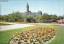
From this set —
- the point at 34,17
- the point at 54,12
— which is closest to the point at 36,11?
the point at 34,17

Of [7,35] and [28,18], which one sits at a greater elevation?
[28,18]

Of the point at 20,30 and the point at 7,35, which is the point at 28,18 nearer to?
the point at 20,30

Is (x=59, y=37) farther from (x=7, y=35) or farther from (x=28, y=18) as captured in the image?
(x=7, y=35)

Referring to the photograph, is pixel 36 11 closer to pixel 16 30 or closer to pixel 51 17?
pixel 51 17

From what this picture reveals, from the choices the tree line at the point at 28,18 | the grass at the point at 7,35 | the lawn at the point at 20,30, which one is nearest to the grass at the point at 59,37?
the lawn at the point at 20,30

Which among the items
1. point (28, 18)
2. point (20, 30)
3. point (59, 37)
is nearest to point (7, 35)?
point (20, 30)

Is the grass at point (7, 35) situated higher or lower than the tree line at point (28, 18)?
lower

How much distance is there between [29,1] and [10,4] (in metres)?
0.25

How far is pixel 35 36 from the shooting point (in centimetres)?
217

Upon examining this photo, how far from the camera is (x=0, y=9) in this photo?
223 cm

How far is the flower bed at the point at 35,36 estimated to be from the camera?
216cm

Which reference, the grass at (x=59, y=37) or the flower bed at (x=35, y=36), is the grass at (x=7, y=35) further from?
the grass at (x=59, y=37)

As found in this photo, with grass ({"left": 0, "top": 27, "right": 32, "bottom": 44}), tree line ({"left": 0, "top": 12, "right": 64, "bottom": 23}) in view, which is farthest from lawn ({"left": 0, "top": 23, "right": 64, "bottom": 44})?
tree line ({"left": 0, "top": 12, "right": 64, "bottom": 23})

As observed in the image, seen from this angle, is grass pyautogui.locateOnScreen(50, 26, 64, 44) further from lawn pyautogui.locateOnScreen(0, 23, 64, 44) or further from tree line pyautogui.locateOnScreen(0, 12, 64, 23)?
tree line pyautogui.locateOnScreen(0, 12, 64, 23)
